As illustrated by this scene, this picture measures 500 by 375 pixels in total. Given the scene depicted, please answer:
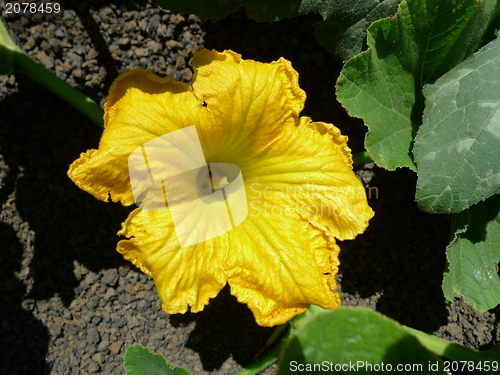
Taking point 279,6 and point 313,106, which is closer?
point 279,6

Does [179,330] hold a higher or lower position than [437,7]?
lower

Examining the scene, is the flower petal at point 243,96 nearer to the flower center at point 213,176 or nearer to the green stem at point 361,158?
the flower center at point 213,176

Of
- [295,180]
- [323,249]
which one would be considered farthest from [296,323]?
[295,180]

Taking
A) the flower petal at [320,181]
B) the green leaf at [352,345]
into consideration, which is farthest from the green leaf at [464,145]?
the green leaf at [352,345]

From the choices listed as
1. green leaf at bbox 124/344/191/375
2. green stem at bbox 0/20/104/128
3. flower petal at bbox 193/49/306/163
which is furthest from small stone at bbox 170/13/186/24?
green leaf at bbox 124/344/191/375

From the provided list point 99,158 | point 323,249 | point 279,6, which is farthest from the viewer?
point 279,6

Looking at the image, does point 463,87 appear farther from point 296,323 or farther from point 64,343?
point 64,343

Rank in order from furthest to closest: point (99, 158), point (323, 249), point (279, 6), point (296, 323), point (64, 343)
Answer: point (64, 343) < point (296, 323) < point (279, 6) < point (323, 249) < point (99, 158)

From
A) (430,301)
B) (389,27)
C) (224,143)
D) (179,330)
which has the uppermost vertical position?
(389,27)
